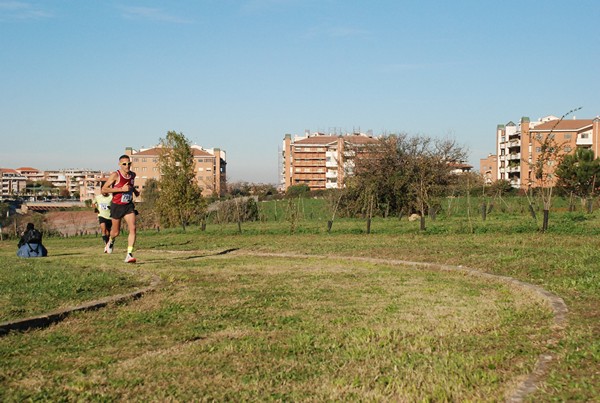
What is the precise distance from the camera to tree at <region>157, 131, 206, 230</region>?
37.1 m

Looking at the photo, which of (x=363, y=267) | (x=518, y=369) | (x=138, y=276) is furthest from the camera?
(x=363, y=267)

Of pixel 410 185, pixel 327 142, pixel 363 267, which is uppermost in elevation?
pixel 327 142

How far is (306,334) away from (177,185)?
1257 inches

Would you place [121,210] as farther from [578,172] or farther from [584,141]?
[584,141]

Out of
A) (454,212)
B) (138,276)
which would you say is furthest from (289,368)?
(454,212)

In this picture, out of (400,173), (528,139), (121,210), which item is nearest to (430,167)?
(400,173)

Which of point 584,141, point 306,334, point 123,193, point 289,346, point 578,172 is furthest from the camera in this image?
point 584,141

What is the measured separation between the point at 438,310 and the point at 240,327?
7.46ft

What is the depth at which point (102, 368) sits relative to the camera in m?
4.77

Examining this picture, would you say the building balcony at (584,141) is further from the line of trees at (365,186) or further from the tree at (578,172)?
the line of trees at (365,186)

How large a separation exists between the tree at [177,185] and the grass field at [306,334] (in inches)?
989

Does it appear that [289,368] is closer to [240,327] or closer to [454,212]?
[240,327]

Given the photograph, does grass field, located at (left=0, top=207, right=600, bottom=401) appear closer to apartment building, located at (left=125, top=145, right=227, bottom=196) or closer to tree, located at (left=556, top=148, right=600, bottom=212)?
tree, located at (left=556, top=148, right=600, bottom=212)

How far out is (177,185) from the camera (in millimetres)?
36906
